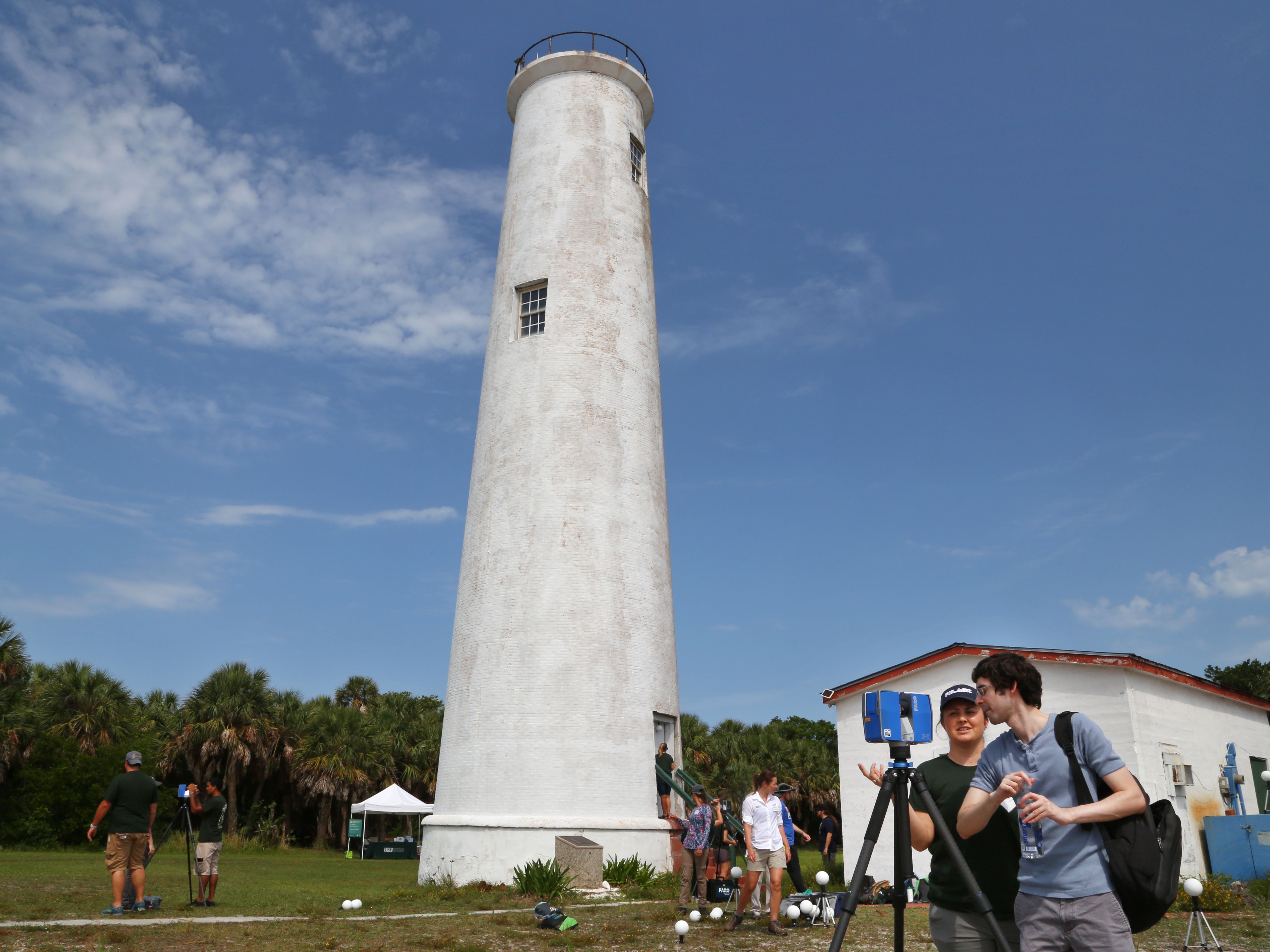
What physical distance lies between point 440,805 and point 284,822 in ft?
75.6

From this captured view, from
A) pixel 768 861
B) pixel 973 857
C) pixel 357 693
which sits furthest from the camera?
pixel 357 693

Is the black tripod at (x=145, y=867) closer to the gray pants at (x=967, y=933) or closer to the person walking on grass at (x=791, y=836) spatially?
the person walking on grass at (x=791, y=836)

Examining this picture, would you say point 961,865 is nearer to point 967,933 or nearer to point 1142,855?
point 967,933

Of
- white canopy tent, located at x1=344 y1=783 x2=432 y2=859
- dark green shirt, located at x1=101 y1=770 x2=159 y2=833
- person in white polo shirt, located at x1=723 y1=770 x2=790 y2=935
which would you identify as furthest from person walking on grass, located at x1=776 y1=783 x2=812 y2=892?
white canopy tent, located at x1=344 y1=783 x2=432 y2=859

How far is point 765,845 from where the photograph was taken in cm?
1038

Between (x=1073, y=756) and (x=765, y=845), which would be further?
(x=765, y=845)

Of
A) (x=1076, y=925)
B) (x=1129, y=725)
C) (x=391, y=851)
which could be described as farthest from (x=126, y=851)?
(x=391, y=851)

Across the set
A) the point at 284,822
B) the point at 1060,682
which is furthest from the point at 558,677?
the point at 284,822

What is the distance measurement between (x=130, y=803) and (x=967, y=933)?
10.3 meters

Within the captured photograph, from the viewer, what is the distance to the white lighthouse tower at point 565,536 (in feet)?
51.4

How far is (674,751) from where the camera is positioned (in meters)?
17.7

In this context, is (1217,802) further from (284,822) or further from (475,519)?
(284,822)

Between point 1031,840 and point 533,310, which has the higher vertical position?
point 533,310

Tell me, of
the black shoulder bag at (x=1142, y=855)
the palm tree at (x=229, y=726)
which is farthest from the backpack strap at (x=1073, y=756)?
the palm tree at (x=229, y=726)
